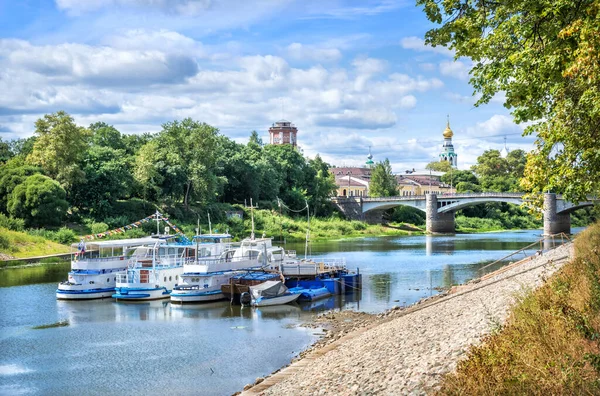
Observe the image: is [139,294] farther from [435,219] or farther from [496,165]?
[496,165]

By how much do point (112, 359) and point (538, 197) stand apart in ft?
52.6

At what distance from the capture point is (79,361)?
25.5 m

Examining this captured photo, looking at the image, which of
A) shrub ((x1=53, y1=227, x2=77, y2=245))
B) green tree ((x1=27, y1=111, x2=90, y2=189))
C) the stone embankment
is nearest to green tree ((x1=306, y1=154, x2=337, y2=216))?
green tree ((x1=27, y1=111, x2=90, y2=189))

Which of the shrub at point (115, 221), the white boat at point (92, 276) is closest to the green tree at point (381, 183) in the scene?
the shrub at point (115, 221)

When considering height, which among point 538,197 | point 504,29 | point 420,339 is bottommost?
point 420,339

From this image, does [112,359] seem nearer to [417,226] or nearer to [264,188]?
[264,188]

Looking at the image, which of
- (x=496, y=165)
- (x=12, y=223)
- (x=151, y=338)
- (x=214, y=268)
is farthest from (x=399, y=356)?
(x=496, y=165)

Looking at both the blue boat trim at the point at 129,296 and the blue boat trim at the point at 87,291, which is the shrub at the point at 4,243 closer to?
the blue boat trim at the point at 87,291

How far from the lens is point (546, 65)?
1514 cm

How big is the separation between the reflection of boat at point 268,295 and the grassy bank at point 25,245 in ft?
103

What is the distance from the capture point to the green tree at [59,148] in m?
77.6

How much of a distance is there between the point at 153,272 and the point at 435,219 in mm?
80376

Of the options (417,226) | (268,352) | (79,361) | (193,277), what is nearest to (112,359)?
(79,361)

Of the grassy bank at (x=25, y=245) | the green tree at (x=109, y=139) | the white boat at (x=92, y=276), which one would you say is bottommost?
the white boat at (x=92, y=276)
